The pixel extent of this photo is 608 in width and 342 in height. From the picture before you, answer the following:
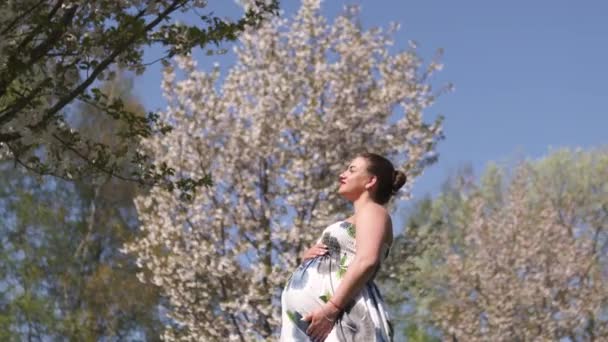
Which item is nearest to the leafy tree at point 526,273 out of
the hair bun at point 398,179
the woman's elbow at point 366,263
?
the hair bun at point 398,179

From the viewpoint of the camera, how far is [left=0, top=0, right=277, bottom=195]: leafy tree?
520cm

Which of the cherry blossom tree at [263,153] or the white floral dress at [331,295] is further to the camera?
the cherry blossom tree at [263,153]

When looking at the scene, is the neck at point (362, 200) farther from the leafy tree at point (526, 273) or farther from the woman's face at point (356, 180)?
the leafy tree at point (526, 273)

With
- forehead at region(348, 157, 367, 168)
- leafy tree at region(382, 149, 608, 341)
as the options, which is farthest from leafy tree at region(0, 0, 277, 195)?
leafy tree at region(382, 149, 608, 341)

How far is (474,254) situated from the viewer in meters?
22.2

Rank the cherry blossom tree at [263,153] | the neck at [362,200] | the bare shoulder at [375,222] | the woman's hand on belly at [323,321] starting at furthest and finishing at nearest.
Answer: the cherry blossom tree at [263,153]
the neck at [362,200]
the bare shoulder at [375,222]
the woman's hand on belly at [323,321]

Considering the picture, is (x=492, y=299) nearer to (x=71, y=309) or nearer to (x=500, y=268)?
(x=500, y=268)

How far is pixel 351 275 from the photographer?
4020 mm

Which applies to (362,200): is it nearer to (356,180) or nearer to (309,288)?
(356,180)

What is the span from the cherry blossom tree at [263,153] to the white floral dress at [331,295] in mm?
8044

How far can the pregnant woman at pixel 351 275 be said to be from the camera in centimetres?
404

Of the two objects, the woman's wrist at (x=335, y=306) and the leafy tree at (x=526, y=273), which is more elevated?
the leafy tree at (x=526, y=273)

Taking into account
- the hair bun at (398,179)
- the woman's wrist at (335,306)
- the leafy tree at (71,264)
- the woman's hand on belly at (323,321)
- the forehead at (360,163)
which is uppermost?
the leafy tree at (71,264)

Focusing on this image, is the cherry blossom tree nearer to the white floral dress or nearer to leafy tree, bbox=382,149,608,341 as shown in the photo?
leafy tree, bbox=382,149,608,341
